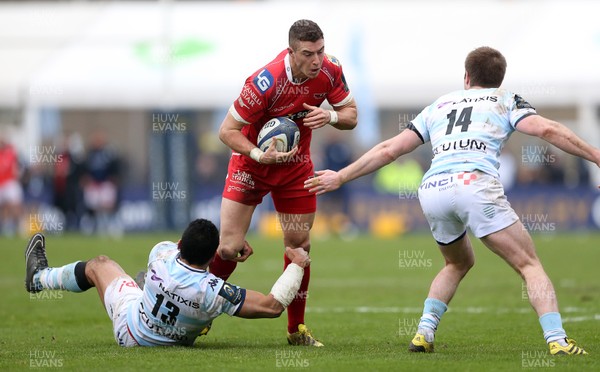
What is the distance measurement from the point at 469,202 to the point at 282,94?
7.13 ft

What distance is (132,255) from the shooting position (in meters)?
19.9

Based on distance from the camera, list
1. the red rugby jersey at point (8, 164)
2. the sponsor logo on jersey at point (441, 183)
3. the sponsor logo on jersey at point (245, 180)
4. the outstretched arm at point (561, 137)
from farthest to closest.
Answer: the red rugby jersey at point (8, 164), the sponsor logo on jersey at point (245, 180), the sponsor logo on jersey at point (441, 183), the outstretched arm at point (561, 137)

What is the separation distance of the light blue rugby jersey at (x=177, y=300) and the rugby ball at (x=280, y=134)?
51.2 inches

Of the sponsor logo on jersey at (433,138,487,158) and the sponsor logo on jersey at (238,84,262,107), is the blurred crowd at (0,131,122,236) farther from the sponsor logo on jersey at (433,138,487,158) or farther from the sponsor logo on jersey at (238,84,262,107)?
the sponsor logo on jersey at (433,138,487,158)

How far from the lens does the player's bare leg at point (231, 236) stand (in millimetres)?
9609

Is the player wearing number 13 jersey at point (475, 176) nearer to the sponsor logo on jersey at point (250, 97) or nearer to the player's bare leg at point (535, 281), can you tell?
the player's bare leg at point (535, 281)

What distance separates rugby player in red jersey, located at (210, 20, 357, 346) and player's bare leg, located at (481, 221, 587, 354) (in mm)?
2013

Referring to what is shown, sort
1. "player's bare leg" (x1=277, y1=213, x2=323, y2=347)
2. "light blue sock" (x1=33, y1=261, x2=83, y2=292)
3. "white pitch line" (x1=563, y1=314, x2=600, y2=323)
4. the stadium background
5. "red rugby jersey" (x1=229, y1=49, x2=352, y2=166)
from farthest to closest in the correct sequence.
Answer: the stadium background
"white pitch line" (x1=563, y1=314, x2=600, y2=323)
"player's bare leg" (x1=277, y1=213, x2=323, y2=347)
"light blue sock" (x1=33, y1=261, x2=83, y2=292)
"red rugby jersey" (x1=229, y1=49, x2=352, y2=166)

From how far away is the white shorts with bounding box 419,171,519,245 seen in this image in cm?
798

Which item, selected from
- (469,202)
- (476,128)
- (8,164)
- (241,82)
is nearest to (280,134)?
(476,128)

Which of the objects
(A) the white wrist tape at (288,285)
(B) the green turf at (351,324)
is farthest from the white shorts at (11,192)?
(A) the white wrist tape at (288,285)

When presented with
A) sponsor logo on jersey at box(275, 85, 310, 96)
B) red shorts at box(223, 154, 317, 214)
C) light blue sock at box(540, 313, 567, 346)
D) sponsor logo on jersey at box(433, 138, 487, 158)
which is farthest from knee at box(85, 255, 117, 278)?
light blue sock at box(540, 313, 567, 346)

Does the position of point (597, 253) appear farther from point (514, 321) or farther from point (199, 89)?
point (199, 89)

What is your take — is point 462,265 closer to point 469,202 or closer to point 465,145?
point 469,202
